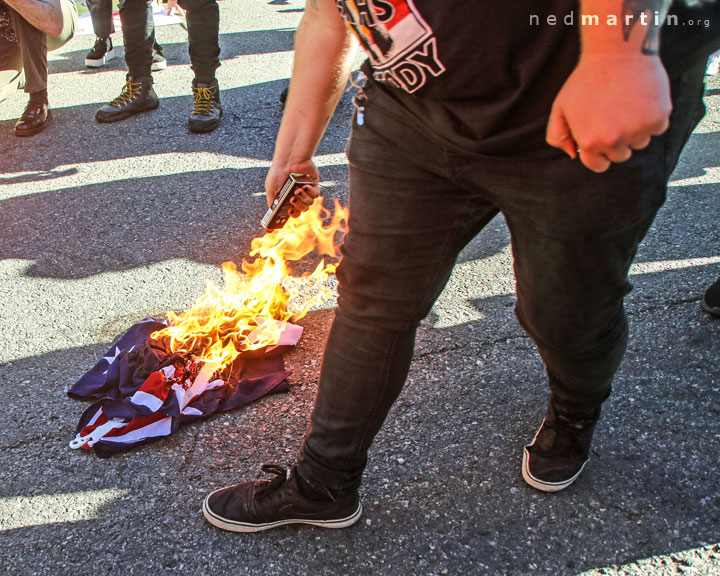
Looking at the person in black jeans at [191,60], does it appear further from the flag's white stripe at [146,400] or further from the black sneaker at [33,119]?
the flag's white stripe at [146,400]

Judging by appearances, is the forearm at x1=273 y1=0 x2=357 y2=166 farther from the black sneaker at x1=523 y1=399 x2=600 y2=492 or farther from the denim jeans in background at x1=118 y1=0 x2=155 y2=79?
the denim jeans in background at x1=118 y1=0 x2=155 y2=79

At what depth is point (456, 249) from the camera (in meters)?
1.61

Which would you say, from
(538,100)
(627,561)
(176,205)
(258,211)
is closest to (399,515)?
(627,561)

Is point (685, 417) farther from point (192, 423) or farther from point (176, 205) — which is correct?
point (176, 205)

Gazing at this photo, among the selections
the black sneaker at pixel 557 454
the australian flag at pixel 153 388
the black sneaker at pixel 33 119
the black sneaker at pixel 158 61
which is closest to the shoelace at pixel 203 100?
the black sneaker at pixel 33 119

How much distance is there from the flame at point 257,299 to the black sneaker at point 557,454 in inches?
45.0

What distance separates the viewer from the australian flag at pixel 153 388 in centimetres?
232

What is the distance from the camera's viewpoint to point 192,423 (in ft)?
7.82

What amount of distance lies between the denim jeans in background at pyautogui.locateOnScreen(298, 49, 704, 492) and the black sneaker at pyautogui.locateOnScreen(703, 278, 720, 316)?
3.94ft

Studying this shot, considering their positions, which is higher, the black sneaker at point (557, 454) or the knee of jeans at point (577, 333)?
the knee of jeans at point (577, 333)

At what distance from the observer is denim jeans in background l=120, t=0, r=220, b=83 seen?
500cm

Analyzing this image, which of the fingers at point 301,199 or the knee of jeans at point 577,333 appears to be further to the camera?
the fingers at point 301,199

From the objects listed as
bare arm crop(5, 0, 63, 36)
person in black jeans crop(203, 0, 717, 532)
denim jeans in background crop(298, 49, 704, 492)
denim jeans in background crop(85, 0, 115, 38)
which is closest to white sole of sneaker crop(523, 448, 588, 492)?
person in black jeans crop(203, 0, 717, 532)

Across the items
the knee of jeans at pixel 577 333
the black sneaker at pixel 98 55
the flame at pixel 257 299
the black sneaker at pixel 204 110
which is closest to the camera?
the knee of jeans at pixel 577 333
